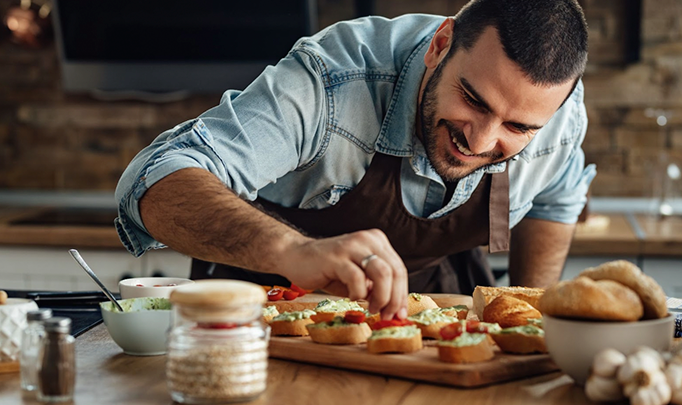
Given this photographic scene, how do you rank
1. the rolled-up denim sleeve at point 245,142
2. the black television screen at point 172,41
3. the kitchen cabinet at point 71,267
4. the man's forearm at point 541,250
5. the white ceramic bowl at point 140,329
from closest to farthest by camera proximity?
1. the white ceramic bowl at point 140,329
2. the rolled-up denim sleeve at point 245,142
3. the man's forearm at point 541,250
4. the kitchen cabinet at point 71,267
5. the black television screen at point 172,41

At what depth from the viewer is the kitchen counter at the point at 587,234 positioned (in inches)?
107

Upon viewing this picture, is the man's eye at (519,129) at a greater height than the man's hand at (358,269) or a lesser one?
greater

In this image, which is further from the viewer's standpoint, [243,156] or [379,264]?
[243,156]

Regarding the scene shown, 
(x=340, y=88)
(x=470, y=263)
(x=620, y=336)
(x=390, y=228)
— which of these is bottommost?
(x=470, y=263)

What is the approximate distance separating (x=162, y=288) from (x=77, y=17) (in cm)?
232

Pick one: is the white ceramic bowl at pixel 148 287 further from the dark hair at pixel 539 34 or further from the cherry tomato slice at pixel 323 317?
the dark hair at pixel 539 34

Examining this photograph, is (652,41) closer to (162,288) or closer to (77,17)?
(77,17)

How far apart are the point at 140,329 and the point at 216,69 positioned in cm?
226

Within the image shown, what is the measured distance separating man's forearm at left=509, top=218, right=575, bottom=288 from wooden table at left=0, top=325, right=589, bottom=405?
3.60 feet

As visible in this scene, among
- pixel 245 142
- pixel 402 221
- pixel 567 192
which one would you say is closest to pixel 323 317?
pixel 245 142

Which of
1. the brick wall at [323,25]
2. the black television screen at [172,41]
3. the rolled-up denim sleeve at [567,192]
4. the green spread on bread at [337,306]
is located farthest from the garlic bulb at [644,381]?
the brick wall at [323,25]

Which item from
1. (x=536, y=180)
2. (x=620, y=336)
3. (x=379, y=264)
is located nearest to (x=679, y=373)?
(x=620, y=336)

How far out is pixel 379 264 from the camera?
40.5 inches

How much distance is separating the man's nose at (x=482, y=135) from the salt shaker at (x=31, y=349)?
0.79 m
